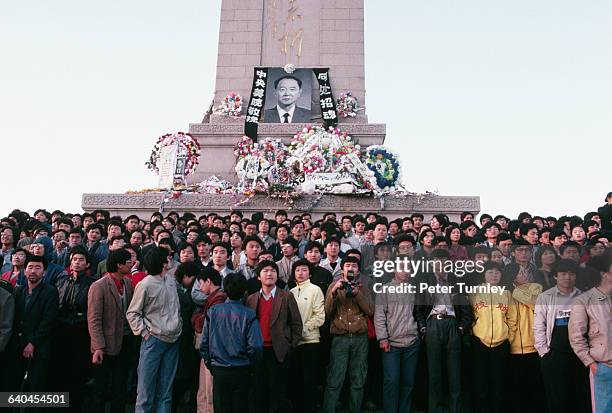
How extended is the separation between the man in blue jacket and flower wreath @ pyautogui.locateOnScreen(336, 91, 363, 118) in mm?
10776

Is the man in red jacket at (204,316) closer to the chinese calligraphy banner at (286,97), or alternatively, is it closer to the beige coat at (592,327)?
the beige coat at (592,327)

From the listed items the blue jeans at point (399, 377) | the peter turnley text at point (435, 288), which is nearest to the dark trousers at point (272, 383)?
the blue jeans at point (399, 377)

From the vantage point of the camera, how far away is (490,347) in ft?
16.0

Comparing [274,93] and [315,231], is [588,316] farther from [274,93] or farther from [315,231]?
[274,93]

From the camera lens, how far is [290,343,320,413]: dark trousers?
479 cm

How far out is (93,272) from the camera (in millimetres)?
5781

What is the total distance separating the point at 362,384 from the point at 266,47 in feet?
39.6

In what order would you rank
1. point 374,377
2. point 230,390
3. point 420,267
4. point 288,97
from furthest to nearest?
1. point 288,97
2. point 420,267
3. point 374,377
4. point 230,390

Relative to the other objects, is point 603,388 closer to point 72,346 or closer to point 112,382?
point 112,382

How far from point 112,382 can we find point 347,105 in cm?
1108

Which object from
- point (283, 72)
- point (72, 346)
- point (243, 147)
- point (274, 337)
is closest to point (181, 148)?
point (243, 147)

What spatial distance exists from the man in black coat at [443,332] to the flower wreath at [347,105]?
9.77m

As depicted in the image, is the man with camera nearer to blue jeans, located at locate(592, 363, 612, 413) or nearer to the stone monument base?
blue jeans, located at locate(592, 363, 612, 413)

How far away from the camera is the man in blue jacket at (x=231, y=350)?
4.02 m
